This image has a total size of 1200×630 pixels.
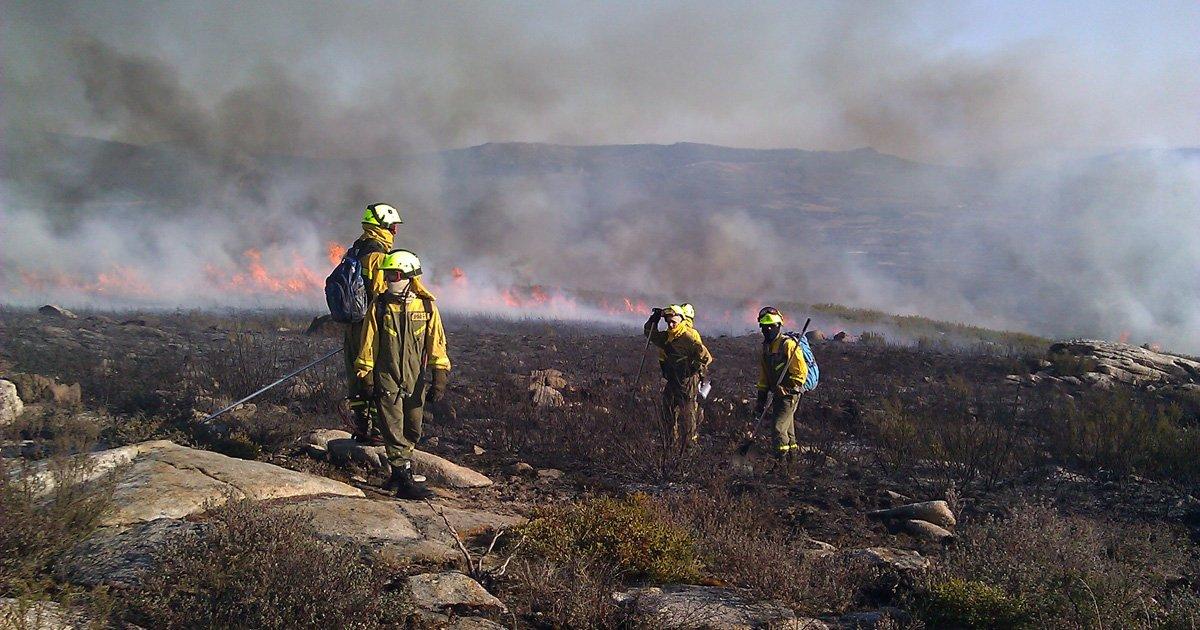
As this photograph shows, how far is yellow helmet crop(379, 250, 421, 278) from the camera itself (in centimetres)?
554

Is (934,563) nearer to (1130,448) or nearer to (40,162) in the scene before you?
(1130,448)

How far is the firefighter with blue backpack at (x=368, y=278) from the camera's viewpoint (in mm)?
5935

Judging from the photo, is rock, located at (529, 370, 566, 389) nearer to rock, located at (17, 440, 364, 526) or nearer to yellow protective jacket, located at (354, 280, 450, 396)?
yellow protective jacket, located at (354, 280, 450, 396)

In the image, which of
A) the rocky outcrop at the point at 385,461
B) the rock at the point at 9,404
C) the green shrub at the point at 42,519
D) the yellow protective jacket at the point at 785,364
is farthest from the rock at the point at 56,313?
the yellow protective jacket at the point at 785,364

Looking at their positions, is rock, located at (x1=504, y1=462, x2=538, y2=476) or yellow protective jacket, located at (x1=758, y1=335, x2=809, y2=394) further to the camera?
yellow protective jacket, located at (x1=758, y1=335, x2=809, y2=394)

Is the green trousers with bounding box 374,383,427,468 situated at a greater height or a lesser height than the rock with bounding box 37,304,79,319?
lesser

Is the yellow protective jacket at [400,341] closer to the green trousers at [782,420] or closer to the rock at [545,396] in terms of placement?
the green trousers at [782,420]

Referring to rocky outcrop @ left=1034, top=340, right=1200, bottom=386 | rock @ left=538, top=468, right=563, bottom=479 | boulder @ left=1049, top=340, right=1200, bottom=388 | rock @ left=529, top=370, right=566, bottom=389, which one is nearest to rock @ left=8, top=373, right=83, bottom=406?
rock @ left=538, top=468, right=563, bottom=479

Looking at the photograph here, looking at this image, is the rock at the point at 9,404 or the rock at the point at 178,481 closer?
the rock at the point at 178,481

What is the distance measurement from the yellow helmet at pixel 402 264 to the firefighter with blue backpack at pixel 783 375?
4.00 meters

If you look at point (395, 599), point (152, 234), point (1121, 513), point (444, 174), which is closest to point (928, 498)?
point (1121, 513)

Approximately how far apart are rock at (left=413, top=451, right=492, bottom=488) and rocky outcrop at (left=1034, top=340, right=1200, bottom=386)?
12.2m

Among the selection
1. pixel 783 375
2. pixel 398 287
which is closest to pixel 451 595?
pixel 398 287

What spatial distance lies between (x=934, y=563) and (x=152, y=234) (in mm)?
24147
